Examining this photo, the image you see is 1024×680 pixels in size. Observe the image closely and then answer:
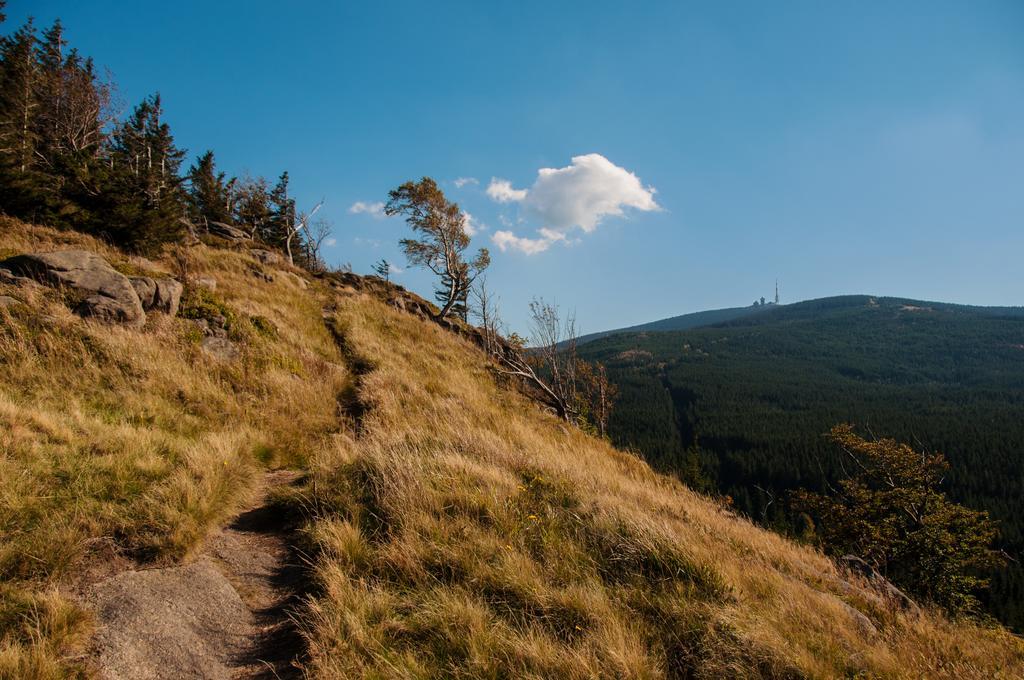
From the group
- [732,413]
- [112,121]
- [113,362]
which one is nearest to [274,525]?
[113,362]

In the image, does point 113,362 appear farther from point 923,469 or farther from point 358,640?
point 923,469

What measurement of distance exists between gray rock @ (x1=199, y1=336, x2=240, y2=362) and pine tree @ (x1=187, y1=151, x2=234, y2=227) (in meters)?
27.8

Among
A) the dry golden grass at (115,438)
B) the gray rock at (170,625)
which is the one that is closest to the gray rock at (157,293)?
the dry golden grass at (115,438)

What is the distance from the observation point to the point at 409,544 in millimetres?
3746

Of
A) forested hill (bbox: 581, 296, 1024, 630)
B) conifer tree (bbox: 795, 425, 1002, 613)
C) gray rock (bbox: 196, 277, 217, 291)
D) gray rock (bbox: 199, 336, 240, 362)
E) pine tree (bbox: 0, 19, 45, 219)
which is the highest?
pine tree (bbox: 0, 19, 45, 219)

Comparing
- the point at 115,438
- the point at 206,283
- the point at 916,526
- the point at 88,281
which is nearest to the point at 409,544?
the point at 115,438

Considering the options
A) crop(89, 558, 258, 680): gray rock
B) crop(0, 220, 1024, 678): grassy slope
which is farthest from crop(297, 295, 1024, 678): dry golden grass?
crop(89, 558, 258, 680): gray rock

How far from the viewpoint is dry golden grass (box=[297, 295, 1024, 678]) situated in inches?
108

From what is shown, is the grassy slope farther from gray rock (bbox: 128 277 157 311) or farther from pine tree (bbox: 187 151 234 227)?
pine tree (bbox: 187 151 234 227)

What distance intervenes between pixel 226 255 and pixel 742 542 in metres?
Answer: 21.3

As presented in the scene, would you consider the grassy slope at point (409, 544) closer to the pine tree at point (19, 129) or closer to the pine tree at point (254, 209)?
the pine tree at point (19, 129)

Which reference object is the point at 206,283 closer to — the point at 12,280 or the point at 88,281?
the point at 88,281

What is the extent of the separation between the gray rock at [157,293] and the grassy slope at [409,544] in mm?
1659

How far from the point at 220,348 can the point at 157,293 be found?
6.85ft
